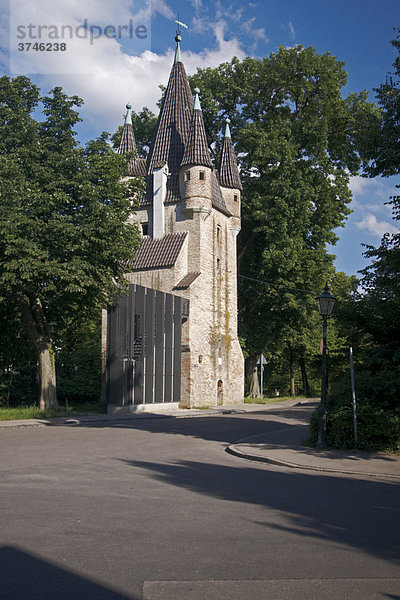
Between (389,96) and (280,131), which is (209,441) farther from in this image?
(280,131)

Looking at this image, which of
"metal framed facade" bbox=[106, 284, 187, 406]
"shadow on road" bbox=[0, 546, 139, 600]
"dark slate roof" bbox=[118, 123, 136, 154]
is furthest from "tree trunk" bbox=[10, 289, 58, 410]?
"shadow on road" bbox=[0, 546, 139, 600]

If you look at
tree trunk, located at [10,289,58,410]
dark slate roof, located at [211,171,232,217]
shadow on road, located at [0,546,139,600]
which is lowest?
shadow on road, located at [0,546,139,600]

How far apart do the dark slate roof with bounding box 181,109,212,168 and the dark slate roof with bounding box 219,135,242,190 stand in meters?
4.59

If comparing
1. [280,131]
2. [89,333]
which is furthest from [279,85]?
[89,333]

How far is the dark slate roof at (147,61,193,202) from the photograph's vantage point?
39.4 m

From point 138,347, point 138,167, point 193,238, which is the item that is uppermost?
point 138,167

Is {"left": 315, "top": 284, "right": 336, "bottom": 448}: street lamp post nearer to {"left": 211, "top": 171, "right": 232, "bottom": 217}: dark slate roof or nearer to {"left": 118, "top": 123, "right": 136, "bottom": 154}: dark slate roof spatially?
{"left": 211, "top": 171, "right": 232, "bottom": 217}: dark slate roof

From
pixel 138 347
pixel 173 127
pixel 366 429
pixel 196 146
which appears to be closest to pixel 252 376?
pixel 138 347

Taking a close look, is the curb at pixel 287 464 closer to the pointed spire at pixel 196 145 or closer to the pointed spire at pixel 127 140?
the pointed spire at pixel 196 145

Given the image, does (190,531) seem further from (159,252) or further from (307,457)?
(159,252)

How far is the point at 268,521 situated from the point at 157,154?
35953mm

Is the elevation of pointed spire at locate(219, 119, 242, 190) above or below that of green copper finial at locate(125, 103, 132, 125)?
below

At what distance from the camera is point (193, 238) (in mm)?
36781

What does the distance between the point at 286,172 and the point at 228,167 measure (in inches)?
Result: 188
